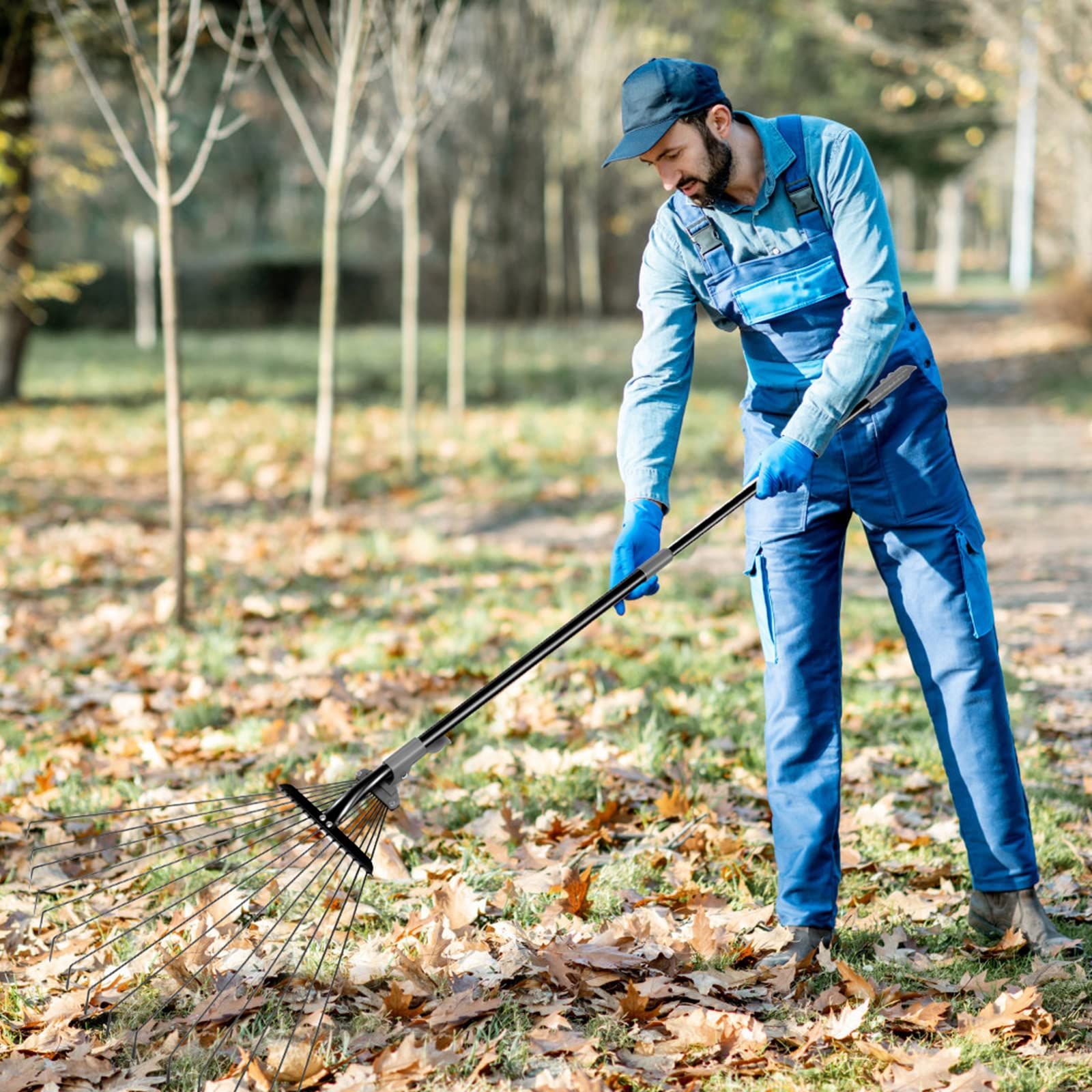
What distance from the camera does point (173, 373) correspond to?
618cm

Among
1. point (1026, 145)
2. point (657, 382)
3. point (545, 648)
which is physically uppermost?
point (1026, 145)

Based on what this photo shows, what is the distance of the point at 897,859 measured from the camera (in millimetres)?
3619

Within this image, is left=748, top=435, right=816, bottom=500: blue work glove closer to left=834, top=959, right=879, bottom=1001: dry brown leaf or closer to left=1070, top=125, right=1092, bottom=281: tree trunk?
left=834, top=959, right=879, bottom=1001: dry brown leaf

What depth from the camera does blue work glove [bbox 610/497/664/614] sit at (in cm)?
304

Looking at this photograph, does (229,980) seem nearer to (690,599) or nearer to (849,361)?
(849,361)

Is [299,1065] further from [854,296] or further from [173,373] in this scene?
[173,373]

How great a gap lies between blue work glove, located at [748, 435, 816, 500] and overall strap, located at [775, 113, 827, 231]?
1.68 ft

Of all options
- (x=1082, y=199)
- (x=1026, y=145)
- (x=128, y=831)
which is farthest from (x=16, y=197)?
(x=1026, y=145)

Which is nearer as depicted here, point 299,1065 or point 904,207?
point 299,1065

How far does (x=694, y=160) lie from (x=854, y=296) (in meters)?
0.46

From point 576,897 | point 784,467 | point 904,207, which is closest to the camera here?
point 784,467

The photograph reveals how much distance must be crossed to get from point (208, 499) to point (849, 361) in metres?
7.45

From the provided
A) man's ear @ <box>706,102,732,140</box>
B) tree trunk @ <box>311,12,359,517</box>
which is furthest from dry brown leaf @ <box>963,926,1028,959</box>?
tree trunk @ <box>311,12,359,517</box>

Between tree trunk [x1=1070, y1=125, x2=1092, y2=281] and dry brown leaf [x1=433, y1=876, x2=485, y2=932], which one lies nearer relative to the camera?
dry brown leaf [x1=433, y1=876, x2=485, y2=932]
